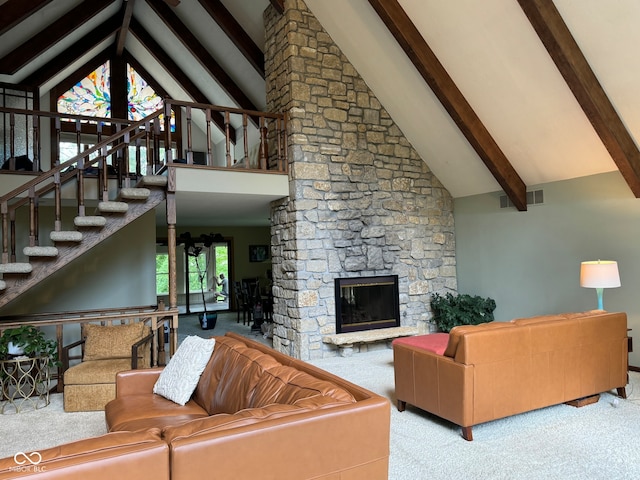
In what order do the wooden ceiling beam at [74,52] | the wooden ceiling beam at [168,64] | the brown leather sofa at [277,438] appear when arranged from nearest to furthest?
the brown leather sofa at [277,438], the wooden ceiling beam at [74,52], the wooden ceiling beam at [168,64]

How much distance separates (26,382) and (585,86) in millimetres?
6076

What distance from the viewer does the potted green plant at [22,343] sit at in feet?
13.7

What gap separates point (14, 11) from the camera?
5.63m

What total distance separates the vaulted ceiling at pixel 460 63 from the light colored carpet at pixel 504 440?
8.37ft

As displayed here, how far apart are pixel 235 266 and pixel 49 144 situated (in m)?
4.94

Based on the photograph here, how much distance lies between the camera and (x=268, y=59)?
671cm

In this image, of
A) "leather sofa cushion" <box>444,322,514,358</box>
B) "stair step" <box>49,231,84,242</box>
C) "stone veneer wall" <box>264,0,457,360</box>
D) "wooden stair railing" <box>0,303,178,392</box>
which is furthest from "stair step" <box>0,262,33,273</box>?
"leather sofa cushion" <box>444,322,514,358</box>

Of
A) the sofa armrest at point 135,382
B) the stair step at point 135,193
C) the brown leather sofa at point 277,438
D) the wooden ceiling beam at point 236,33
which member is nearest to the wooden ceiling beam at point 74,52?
the wooden ceiling beam at point 236,33

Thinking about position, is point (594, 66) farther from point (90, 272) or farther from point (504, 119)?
point (90, 272)

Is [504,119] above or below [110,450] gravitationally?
above

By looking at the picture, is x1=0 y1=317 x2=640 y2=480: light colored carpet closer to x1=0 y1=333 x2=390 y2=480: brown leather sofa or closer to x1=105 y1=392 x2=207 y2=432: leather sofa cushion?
x1=105 y1=392 x2=207 y2=432: leather sofa cushion

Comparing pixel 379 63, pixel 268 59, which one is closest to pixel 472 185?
pixel 379 63

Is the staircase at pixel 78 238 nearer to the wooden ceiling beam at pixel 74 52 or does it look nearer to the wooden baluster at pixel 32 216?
the wooden baluster at pixel 32 216

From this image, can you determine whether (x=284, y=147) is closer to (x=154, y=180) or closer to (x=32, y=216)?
(x=154, y=180)
